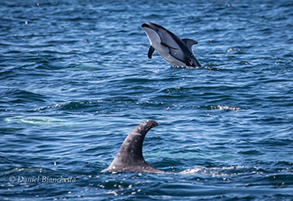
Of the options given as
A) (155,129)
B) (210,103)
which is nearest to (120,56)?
(210,103)

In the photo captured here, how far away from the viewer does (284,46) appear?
25.7 metres

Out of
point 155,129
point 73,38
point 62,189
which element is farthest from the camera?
point 73,38

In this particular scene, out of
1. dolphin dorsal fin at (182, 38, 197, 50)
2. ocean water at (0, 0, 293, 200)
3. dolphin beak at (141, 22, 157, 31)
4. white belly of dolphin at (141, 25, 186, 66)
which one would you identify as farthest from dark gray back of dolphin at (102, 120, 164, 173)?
dolphin dorsal fin at (182, 38, 197, 50)

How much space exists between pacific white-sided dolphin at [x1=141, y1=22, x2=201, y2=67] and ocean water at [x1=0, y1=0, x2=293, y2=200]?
2.30 ft

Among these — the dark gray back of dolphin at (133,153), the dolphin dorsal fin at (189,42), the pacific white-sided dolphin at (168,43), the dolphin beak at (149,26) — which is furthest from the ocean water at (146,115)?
the dolphin beak at (149,26)

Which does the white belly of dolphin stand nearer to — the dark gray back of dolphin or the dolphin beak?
the dolphin beak

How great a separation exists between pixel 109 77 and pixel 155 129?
6.75 metres

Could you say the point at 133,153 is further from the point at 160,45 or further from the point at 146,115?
the point at 160,45

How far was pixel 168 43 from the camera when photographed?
63.8ft

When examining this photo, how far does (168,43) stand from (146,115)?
5.23 metres

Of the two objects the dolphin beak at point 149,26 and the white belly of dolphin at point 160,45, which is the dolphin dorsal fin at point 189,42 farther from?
the dolphin beak at point 149,26

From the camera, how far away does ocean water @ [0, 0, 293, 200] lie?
9.70m

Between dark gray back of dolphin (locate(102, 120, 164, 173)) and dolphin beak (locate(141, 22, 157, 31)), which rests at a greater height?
dolphin beak (locate(141, 22, 157, 31))

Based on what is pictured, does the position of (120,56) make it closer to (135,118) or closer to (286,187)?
(135,118)
